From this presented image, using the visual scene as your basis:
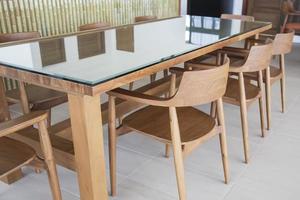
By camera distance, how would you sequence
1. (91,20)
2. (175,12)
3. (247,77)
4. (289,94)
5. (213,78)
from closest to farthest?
(213,78) → (247,77) → (289,94) → (91,20) → (175,12)

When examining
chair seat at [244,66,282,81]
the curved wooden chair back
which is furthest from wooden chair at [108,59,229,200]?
the curved wooden chair back

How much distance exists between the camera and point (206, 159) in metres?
2.16

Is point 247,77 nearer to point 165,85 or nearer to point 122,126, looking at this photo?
point 165,85

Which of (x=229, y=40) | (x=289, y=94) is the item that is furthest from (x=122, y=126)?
(x=289, y=94)

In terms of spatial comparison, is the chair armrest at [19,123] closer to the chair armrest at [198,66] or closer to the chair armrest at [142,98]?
the chair armrest at [142,98]

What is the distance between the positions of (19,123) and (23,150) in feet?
0.72

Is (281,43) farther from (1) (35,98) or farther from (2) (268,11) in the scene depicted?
(2) (268,11)

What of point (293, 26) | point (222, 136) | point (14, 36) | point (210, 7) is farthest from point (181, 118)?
point (210, 7)

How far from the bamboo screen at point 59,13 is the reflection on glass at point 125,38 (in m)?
1.22

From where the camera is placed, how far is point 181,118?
1792mm

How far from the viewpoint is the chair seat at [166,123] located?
160 cm

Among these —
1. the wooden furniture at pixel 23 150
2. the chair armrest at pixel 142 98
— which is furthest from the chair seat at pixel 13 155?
the chair armrest at pixel 142 98

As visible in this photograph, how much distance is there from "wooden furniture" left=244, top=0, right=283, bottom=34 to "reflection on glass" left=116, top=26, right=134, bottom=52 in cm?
443

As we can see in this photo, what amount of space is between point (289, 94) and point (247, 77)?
40.5 inches
